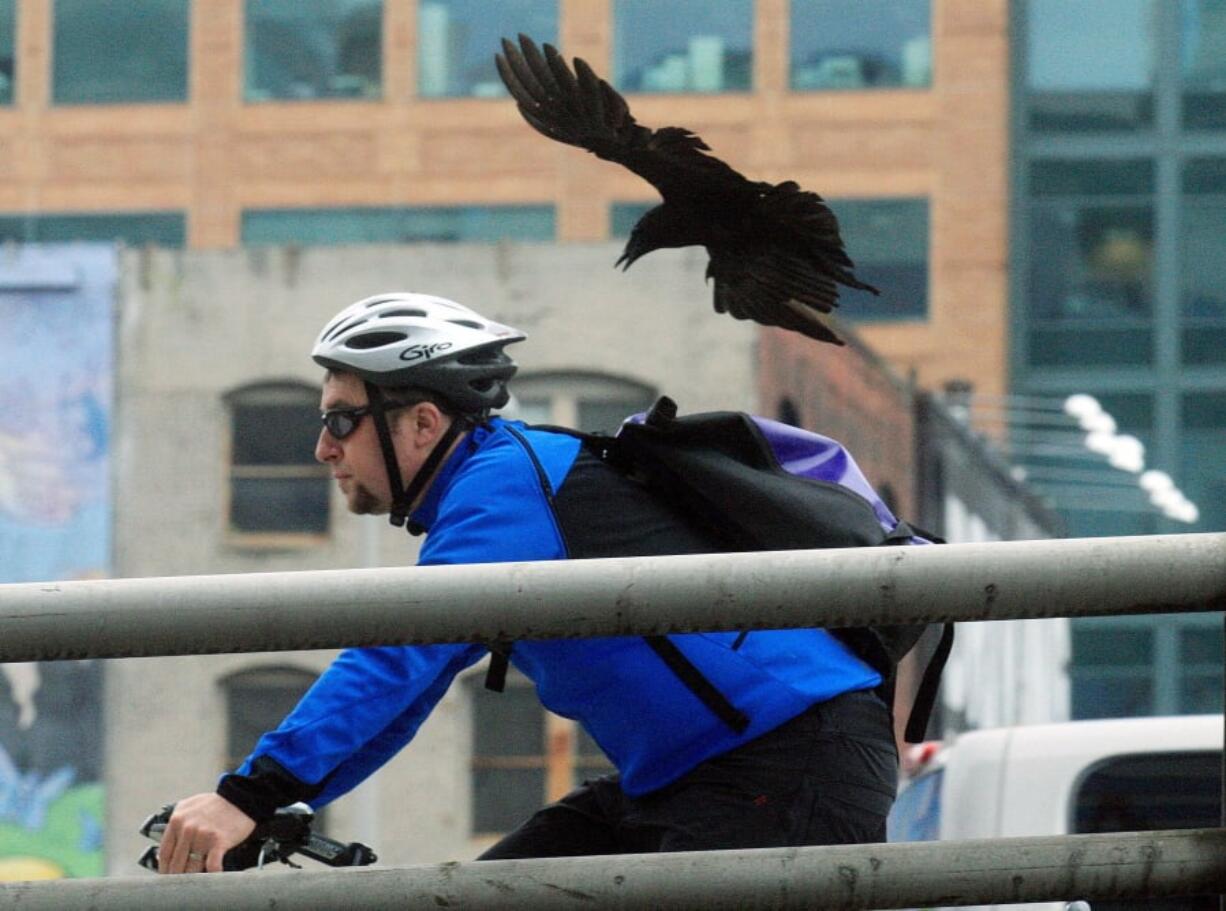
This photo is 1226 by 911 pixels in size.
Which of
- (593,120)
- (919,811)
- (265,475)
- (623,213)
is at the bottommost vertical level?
(265,475)

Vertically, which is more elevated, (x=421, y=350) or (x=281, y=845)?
(x=421, y=350)

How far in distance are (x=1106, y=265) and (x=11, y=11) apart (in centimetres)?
2032

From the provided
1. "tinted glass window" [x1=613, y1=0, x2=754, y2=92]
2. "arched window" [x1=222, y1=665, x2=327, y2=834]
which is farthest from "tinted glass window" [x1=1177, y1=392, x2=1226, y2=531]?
"arched window" [x1=222, y1=665, x2=327, y2=834]

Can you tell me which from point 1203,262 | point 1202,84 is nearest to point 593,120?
point 1203,262

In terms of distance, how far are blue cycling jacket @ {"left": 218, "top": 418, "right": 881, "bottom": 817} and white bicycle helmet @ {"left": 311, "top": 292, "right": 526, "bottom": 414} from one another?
0.20 metres

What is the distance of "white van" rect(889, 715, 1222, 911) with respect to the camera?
5867 millimetres

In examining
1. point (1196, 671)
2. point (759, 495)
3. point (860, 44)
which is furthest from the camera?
point (860, 44)

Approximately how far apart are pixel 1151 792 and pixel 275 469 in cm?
2783

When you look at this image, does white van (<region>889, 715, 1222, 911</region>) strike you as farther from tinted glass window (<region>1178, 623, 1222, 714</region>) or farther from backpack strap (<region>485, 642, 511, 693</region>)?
tinted glass window (<region>1178, 623, 1222, 714</region>)

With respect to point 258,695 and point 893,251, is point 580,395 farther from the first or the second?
point 893,251

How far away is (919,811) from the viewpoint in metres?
6.51

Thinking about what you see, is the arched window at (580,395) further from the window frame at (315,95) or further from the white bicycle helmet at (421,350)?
the white bicycle helmet at (421,350)

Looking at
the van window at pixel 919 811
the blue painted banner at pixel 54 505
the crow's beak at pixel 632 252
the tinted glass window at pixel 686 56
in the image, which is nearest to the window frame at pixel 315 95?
the tinted glass window at pixel 686 56

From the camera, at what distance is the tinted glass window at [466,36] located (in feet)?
158
